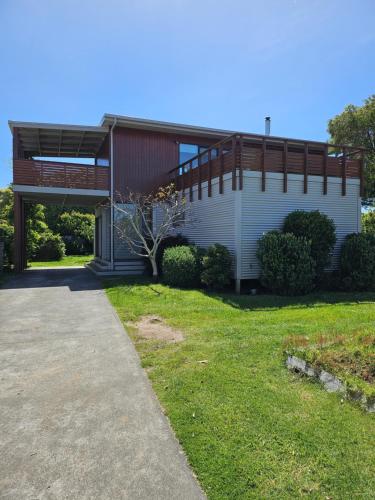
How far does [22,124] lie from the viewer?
1382 cm

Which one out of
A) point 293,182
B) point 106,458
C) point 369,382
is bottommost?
point 106,458

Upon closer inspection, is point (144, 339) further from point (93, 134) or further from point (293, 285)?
point (93, 134)

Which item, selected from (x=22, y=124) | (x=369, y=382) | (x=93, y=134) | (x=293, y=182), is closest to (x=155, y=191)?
(x=93, y=134)

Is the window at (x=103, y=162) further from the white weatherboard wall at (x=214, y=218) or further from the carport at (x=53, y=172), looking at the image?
the white weatherboard wall at (x=214, y=218)

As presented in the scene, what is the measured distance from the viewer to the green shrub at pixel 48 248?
21.7 meters

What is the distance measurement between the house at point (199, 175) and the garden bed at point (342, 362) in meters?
5.32

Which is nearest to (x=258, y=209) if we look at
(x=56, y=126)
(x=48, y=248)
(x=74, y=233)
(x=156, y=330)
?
(x=156, y=330)

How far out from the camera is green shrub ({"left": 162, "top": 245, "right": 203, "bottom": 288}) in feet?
32.6

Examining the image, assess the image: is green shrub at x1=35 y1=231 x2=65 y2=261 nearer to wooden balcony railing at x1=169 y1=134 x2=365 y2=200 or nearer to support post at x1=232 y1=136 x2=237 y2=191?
wooden balcony railing at x1=169 y1=134 x2=365 y2=200

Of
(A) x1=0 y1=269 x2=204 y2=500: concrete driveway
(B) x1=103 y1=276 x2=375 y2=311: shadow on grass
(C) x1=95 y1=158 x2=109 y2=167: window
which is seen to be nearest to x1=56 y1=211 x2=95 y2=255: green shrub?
(C) x1=95 y1=158 x2=109 y2=167: window

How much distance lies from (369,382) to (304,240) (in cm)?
607

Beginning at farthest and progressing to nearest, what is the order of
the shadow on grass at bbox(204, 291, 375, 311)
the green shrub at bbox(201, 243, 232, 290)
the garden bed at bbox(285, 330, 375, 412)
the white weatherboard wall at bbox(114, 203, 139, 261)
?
the white weatherboard wall at bbox(114, 203, 139, 261) < the green shrub at bbox(201, 243, 232, 290) < the shadow on grass at bbox(204, 291, 375, 311) < the garden bed at bbox(285, 330, 375, 412)

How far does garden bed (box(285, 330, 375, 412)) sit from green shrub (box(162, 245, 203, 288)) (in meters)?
5.46

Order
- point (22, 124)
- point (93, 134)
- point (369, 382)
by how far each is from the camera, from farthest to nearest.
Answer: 1. point (93, 134)
2. point (22, 124)
3. point (369, 382)
